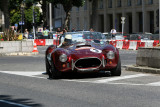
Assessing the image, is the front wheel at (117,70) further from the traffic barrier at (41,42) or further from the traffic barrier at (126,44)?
the traffic barrier at (41,42)

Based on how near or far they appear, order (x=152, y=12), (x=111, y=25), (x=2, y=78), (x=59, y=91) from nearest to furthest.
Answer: (x=59, y=91) → (x=2, y=78) → (x=152, y=12) → (x=111, y=25)

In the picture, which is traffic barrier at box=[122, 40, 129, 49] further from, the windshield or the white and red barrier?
the windshield

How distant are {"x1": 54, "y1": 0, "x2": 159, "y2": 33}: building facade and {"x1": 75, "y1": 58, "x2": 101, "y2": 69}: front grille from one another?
4186 centimetres

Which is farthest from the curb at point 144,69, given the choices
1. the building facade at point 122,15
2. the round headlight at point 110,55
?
the building facade at point 122,15

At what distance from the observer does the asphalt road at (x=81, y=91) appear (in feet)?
28.7

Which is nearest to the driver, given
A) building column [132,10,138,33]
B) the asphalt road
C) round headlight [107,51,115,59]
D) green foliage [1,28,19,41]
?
the asphalt road

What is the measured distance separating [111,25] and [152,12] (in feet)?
45.3

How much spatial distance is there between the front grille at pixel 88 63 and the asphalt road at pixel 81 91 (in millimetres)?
372

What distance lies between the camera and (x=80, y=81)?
1264cm

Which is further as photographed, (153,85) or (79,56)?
(79,56)

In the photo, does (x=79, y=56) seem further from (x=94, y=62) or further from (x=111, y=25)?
(x=111, y=25)

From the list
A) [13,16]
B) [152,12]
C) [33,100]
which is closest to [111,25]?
[152,12]

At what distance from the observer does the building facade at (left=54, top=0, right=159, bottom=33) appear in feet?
212

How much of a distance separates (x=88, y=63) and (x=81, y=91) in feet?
8.63
